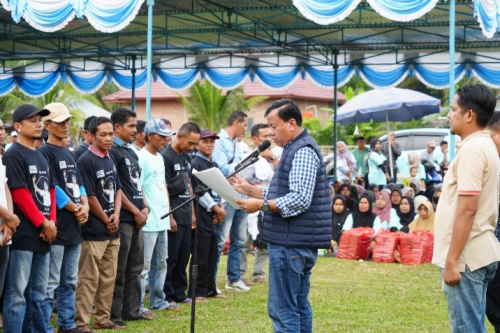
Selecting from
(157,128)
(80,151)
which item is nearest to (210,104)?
(157,128)

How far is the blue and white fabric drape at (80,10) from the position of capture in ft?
43.5

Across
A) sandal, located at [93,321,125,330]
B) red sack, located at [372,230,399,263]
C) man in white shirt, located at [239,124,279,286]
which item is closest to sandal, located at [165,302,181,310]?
sandal, located at [93,321,125,330]

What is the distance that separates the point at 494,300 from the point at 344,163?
14539 millimetres

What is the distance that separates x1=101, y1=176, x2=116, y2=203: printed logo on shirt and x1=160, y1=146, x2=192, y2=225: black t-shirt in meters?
1.44

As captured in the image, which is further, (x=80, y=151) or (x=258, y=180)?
(x=258, y=180)

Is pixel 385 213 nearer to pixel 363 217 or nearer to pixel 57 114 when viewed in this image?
pixel 363 217

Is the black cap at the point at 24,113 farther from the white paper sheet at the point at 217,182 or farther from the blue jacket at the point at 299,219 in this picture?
the blue jacket at the point at 299,219

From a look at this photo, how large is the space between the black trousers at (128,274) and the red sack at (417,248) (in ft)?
21.3

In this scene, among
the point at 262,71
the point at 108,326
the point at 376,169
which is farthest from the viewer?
the point at 262,71

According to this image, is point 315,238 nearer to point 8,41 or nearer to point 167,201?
point 167,201

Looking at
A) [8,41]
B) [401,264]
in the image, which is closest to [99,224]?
[401,264]

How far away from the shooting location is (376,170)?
62.7ft

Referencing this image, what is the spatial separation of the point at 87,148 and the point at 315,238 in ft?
9.99

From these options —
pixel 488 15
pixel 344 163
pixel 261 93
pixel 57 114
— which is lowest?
pixel 344 163
